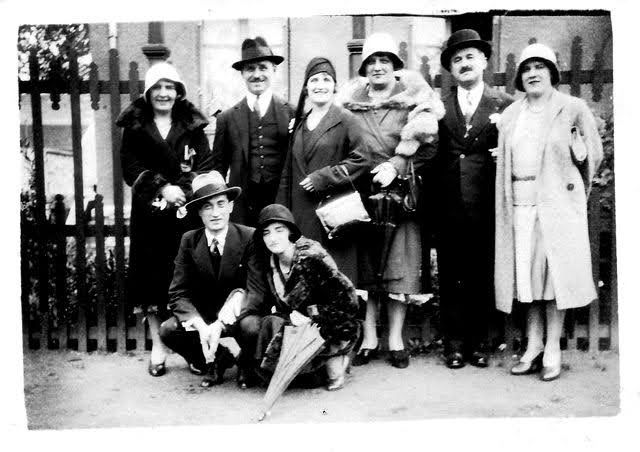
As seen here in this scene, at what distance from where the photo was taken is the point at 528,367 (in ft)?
14.9

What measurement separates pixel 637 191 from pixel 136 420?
3.14 metres

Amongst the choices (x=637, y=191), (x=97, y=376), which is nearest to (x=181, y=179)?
(x=97, y=376)

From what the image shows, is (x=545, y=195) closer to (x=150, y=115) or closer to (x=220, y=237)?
(x=220, y=237)

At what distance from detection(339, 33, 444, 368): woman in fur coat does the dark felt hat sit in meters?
0.45

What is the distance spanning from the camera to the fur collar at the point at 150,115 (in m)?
4.57

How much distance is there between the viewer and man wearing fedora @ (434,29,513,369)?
4.48 metres

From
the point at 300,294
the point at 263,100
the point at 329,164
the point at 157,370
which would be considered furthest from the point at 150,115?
the point at 157,370

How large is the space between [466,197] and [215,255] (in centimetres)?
152

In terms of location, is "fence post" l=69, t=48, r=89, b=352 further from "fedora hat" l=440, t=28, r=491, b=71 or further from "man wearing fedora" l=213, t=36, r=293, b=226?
"fedora hat" l=440, t=28, r=491, b=71

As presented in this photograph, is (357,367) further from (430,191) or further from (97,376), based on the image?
(97,376)

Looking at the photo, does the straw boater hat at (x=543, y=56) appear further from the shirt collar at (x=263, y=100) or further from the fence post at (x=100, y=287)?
the fence post at (x=100, y=287)

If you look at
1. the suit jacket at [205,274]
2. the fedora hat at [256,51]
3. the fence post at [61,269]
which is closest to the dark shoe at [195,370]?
the suit jacket at [205,274]

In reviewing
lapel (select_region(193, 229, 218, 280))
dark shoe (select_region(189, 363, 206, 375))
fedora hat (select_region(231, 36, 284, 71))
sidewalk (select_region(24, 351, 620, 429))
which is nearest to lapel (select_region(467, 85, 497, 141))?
fedora hat (select_region(231, 36, 284, 71))

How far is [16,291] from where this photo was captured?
4395 millimetres
